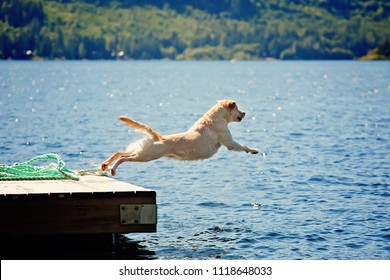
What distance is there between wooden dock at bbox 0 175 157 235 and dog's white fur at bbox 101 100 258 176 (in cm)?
162

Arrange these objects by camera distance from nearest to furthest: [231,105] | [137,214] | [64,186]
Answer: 1. [137,214]
2. [64,186]
3. [231,105]

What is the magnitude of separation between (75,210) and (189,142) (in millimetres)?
3185

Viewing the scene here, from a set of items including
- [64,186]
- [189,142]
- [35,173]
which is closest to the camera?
[64,186]

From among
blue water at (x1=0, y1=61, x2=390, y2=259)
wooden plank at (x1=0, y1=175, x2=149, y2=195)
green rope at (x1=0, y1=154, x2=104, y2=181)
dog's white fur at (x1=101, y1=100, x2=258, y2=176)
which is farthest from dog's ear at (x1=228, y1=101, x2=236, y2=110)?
green rope at (x1=0, y1=154, x2=104, y2=181)

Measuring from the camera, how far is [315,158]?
91.2ft

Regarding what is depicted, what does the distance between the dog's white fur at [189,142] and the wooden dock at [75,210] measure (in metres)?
1.62

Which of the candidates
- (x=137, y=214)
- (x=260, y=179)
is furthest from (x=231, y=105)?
(x=260, y=179)

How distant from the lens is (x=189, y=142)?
15516 mm

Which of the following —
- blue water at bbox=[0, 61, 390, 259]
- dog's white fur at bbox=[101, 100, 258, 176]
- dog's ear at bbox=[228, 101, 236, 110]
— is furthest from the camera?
dog's ear at bbox=[228, 101, 236, 110]

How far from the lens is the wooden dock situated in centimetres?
1300

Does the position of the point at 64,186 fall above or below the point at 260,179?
above

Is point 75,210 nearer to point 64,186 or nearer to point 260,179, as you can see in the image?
point 64,186

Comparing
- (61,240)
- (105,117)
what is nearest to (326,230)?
(61,240)

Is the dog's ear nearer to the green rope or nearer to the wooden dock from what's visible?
the green rope
